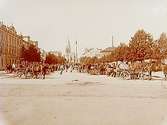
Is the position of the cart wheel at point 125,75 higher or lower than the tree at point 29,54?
lower

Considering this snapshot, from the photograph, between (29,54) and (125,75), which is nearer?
(125,75)

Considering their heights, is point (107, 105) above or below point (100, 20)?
below

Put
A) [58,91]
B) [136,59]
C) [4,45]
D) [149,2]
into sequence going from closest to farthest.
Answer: [149,2] → [58,91] → [136,59] → [4,45]

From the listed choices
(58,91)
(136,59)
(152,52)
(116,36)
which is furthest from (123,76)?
(116,36)

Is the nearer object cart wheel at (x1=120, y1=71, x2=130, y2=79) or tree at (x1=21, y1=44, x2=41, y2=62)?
cart wheel at (x1=120, y1=71, x2=130, y2=79)

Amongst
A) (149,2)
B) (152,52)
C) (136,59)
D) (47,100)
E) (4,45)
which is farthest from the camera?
(4,45)

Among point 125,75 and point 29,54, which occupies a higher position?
point 29,54

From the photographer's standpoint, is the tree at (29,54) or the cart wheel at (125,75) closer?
the cart wheel at (125,75)

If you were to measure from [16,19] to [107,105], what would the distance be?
1.34m

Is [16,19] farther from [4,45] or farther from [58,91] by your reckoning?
[4,45]

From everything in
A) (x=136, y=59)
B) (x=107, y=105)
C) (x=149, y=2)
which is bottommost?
(x=107, y=105)

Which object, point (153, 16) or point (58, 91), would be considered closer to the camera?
point (153, 16)

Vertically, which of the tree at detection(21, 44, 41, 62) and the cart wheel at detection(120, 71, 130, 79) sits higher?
the tree at detection(21, 44, 41, 62)

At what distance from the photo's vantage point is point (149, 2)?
159 inches
